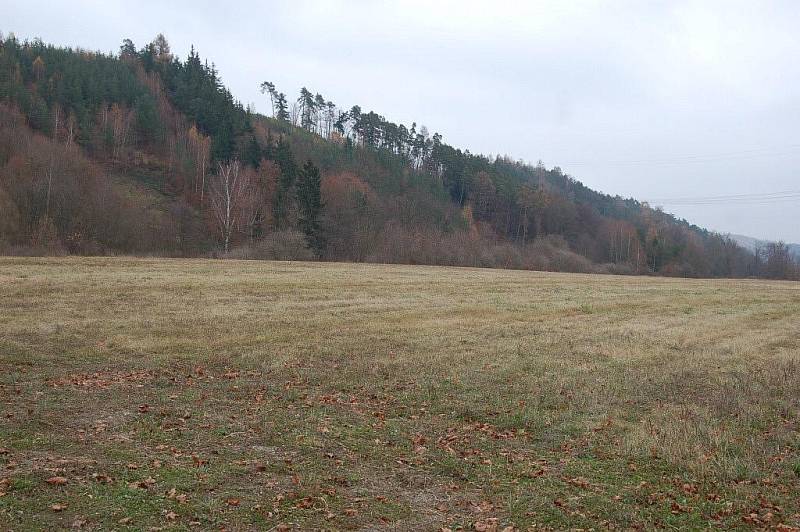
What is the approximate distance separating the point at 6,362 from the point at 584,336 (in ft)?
52.7

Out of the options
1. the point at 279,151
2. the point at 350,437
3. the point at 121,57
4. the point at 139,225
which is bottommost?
the point at 350,437

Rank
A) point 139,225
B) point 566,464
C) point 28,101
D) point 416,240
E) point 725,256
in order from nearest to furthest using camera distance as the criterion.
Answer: point 566,464
point 139,225
point 416,240
point 28,101
point 725,256

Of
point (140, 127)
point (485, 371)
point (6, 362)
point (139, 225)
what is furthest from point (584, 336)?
point (140, 127)

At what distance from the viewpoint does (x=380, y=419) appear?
33.6ft

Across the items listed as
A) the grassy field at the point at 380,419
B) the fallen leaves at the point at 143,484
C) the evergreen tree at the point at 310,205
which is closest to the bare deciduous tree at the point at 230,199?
the evergreen tree at the point at 310,205

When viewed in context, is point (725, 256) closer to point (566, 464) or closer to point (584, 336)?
point (584, 336)

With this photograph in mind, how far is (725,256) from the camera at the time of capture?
119m

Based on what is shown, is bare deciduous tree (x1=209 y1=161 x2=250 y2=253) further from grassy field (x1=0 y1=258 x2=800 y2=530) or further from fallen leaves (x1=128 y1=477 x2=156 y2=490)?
fallen leaves (x1=128 y1=477 x2=156 y2=490)

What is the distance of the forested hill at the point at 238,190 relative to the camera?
54250mm

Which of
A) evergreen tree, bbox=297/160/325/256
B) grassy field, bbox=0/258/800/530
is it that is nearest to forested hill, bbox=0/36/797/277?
evergreen tree, bbox=297/160/325/256

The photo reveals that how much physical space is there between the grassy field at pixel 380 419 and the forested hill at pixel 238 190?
3447 cm

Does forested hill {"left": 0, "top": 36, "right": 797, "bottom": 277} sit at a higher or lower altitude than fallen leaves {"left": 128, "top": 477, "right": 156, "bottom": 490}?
higher

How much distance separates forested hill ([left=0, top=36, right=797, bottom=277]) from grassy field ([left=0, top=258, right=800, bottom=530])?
3447cm

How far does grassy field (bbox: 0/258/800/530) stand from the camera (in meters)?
6.56
